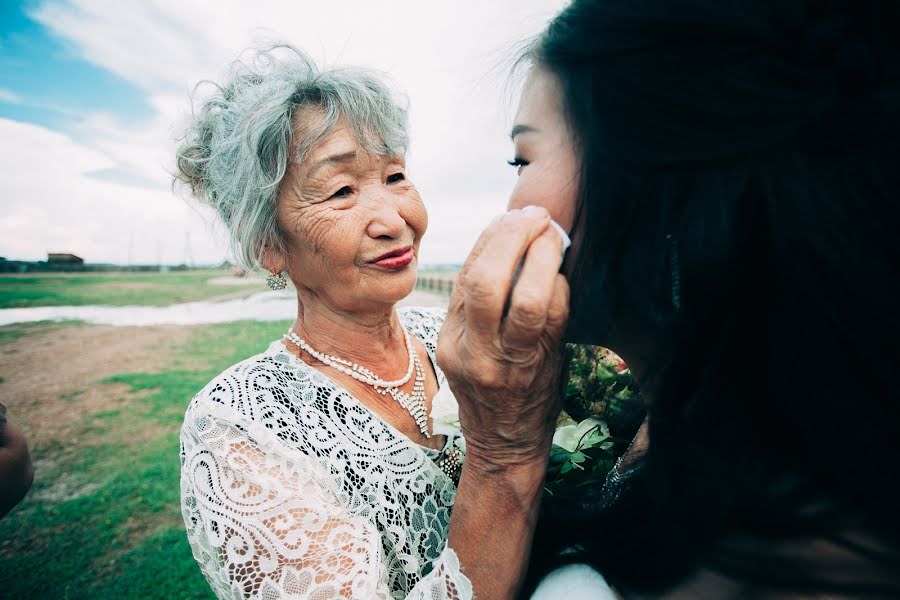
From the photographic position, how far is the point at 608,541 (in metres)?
1.55

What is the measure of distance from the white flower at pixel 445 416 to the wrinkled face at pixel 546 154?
3.83ft

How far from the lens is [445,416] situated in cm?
227

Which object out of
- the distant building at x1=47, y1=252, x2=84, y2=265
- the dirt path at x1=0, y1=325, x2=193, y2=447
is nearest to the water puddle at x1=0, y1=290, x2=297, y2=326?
the dirt path at x1=0, y1=325, x2=193, y2=447

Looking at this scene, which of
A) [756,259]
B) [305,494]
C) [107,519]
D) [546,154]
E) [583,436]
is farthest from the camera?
[107,519]

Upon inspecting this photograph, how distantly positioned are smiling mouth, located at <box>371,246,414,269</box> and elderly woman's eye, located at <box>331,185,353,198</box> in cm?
38

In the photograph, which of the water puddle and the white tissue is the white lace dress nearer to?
the white tissue

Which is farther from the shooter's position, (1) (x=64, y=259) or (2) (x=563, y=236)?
(1) (x=64, y=259)

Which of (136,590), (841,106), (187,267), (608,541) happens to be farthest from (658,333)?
(187,267)

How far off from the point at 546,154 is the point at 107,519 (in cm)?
684

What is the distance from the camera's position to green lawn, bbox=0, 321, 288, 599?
4.45m

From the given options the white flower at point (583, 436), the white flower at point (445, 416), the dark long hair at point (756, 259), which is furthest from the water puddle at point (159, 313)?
the dark long hair at point (756, 259)

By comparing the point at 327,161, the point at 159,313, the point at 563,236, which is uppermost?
the point at 327,161

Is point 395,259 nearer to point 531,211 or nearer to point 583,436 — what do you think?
point 531,211

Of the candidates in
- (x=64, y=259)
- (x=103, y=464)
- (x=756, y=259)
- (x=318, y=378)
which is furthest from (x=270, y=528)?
(x=64, y=259)
